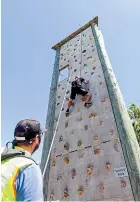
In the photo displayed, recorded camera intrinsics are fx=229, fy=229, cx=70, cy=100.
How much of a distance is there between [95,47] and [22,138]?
6.39 meters

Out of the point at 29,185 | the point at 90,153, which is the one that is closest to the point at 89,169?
the point at 90,153

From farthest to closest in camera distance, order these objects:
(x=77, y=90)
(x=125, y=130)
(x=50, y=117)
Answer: (x=50, y=117) → (x=77, y=90) → (x=125, y=130)

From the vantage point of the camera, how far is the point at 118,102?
5.44 m

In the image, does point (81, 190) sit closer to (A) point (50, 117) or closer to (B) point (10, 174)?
(A) point (50, 117)

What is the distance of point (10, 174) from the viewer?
44.1 inches

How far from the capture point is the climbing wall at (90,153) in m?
4.48

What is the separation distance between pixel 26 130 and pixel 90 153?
12.7 ft

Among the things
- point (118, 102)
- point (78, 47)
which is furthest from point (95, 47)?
point (118, 102)

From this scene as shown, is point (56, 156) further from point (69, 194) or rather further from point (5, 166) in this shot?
point (5, 166)

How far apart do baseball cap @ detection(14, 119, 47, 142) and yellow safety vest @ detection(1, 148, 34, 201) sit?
20 centimetres

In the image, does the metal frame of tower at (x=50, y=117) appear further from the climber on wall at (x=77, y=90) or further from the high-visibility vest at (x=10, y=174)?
Answer: the high-visibility vest at (x=10, y=174)

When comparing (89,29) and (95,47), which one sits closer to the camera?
(95,47)

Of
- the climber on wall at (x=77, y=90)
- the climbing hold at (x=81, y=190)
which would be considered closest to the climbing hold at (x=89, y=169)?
the climbing hold at (x=81, y=190)

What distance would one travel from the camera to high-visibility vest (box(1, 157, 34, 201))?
1066 millimetres
